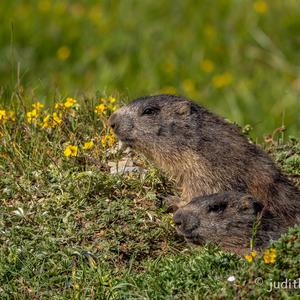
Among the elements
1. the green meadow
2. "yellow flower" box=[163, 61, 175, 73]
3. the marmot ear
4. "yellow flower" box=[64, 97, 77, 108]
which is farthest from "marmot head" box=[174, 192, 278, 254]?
"yellow flower" box=[163, 61, 175, 73]

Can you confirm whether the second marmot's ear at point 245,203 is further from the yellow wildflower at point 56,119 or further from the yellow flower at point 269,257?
the yellow wildflower at point 56,119

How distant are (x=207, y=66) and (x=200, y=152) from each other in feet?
24.8

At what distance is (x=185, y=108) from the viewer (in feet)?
28.5

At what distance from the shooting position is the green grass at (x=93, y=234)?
22.3 feet

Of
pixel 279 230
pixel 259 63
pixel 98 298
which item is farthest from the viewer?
pixel 259 63

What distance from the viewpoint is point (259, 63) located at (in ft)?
52.6

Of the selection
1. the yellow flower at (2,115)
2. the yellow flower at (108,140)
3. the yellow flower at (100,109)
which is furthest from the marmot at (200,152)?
the yellow flower at (2,115)

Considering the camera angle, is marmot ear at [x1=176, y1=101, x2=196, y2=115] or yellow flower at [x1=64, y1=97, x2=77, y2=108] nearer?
marmot ear at [x1=176, y1=101, x2=196, y2=115]

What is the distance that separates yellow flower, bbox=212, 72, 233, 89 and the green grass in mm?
6103

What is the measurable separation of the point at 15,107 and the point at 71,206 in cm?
179

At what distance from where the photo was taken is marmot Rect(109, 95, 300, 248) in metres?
8.17

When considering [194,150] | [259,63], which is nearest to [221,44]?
[259,63]

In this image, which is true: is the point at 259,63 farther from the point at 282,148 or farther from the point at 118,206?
the point at 118,206

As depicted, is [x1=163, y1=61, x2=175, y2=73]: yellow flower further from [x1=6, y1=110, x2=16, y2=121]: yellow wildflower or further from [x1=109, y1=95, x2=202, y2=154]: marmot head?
[x1=109, y1=95, x2=202, y2=154]: marmot head
